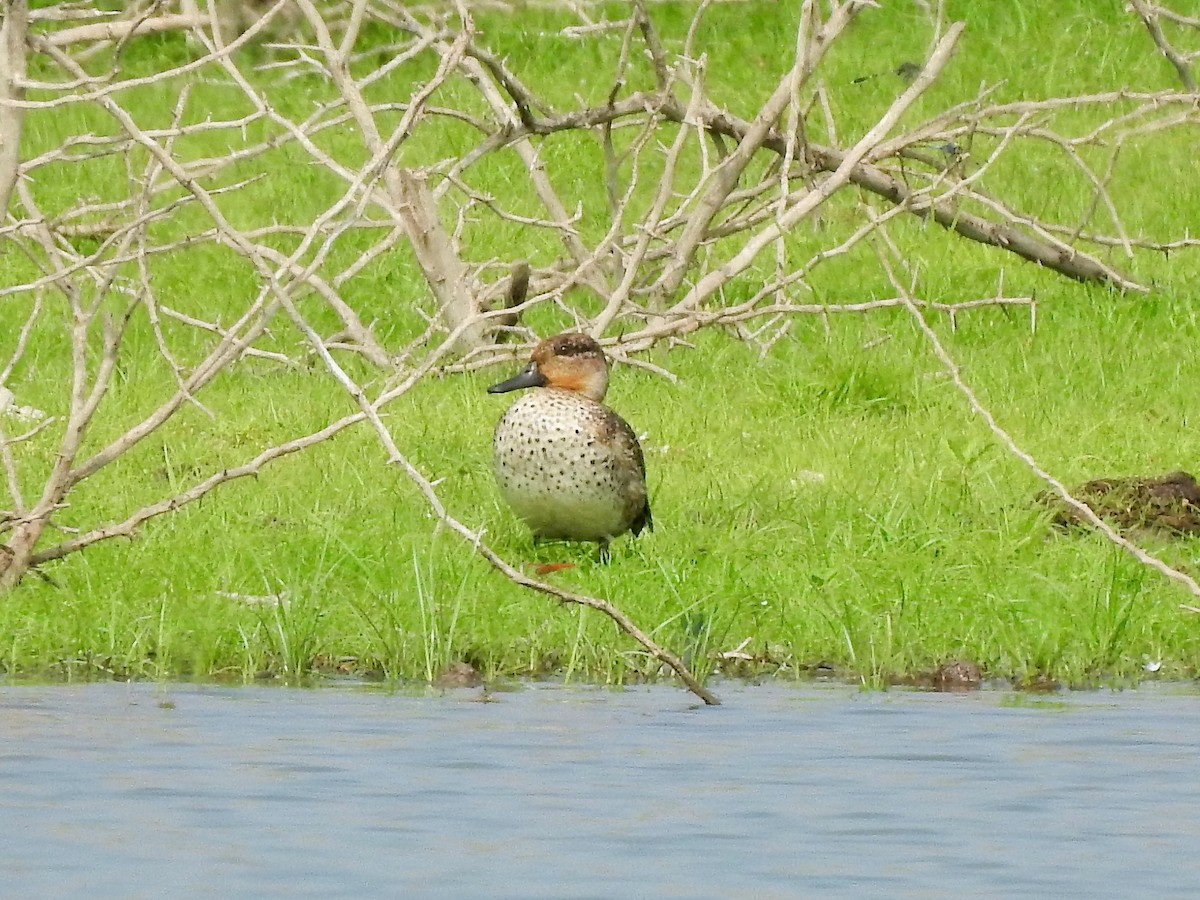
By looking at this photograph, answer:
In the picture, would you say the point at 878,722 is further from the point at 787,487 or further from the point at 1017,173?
the point at 1017,173

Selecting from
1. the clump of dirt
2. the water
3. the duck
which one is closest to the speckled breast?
the duck

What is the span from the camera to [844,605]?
7.40 m

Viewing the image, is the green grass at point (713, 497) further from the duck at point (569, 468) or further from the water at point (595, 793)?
the water at point (595, 793)

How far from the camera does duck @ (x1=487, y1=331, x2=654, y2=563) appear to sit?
26.4 ft

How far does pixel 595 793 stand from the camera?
552 cm

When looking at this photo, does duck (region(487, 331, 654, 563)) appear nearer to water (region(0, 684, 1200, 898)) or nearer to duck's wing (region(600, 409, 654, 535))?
duck's wing (region(600, 409, 654, 535))

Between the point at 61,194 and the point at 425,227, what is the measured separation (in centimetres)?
444

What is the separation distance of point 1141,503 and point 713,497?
5.34 feet

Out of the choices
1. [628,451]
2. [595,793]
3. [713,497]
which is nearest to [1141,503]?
[713,497]

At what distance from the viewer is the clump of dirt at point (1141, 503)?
8625 mm

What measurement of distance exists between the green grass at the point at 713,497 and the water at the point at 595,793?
334 millimetres

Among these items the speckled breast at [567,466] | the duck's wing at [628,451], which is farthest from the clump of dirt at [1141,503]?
the speckled breast at [567,466]

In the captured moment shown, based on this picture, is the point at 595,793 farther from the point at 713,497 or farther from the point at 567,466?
the point at 713,497

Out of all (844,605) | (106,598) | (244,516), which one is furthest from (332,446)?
(844,605)
